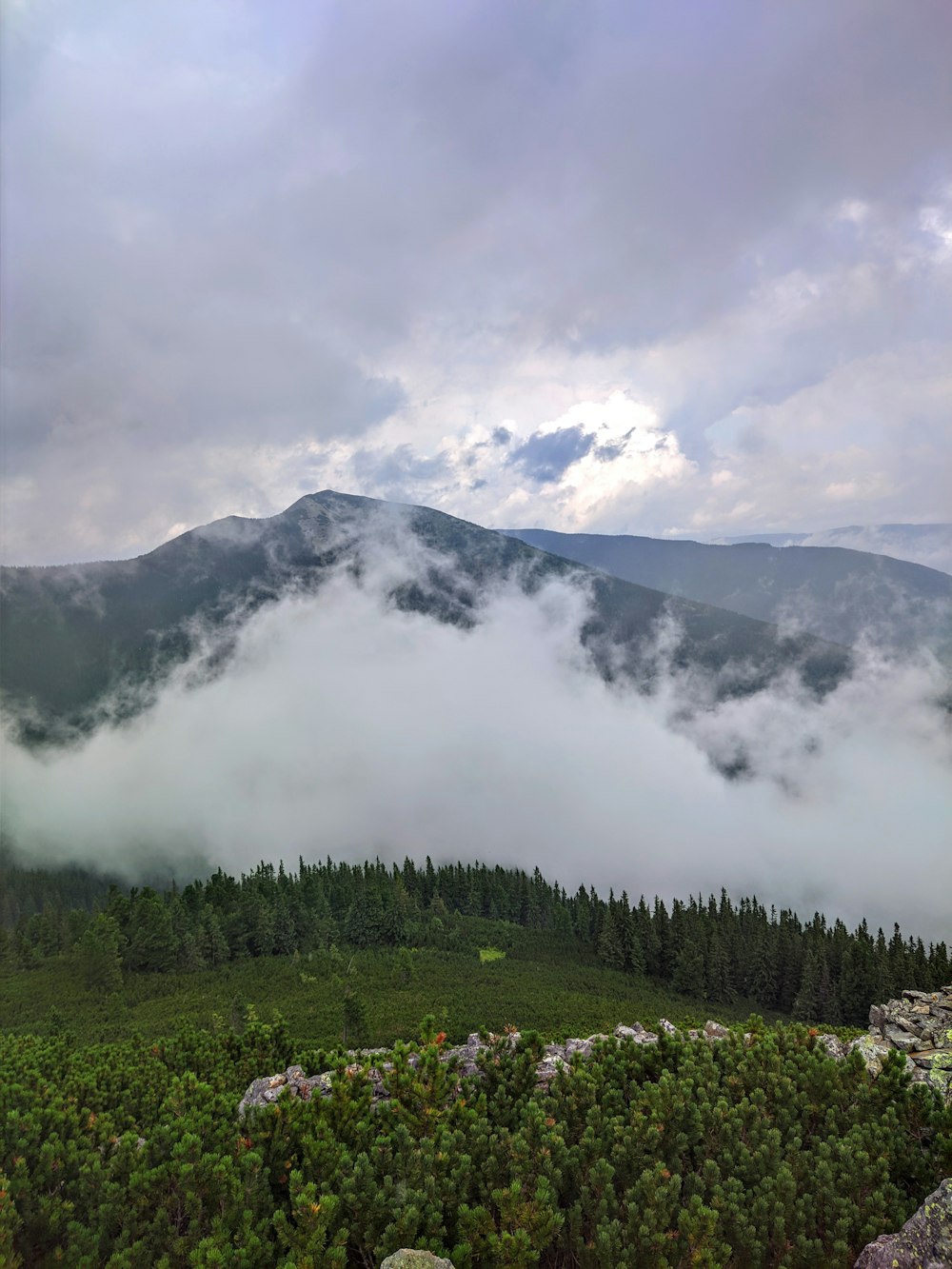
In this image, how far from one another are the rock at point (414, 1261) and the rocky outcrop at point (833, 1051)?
5.42m

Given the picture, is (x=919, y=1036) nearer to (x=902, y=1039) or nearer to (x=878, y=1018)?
(x=902, y=1039)

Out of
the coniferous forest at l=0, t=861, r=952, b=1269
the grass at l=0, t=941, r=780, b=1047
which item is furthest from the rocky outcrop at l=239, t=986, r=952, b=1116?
the grass at l=0, t=941, r=780, b=1047

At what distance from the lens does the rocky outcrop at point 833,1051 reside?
725 inches

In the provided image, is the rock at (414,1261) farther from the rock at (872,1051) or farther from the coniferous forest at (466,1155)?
the rock at (872,1051)

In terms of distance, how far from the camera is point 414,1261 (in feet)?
34.3

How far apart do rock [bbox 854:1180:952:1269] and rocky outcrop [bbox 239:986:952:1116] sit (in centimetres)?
532

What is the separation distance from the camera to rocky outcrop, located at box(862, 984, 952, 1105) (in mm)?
19328

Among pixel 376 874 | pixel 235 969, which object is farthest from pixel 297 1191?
pixel 376 874

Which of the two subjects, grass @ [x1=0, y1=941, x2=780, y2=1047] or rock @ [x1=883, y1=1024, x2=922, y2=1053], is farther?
grass @ [x1=0, y1=941, x2=780, y2=1047]

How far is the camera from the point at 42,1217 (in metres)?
11.8

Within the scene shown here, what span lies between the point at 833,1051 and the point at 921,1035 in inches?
198

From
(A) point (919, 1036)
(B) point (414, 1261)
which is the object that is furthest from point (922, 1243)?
(A) point (919, 1036)

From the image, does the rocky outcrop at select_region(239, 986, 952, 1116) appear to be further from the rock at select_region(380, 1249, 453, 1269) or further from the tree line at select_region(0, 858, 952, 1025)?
the tree line at select_region(0, 858, 952, 1025)

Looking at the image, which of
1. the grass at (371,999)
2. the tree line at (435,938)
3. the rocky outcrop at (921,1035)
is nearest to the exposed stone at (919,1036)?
the rocky outcrop at (921,1035)
